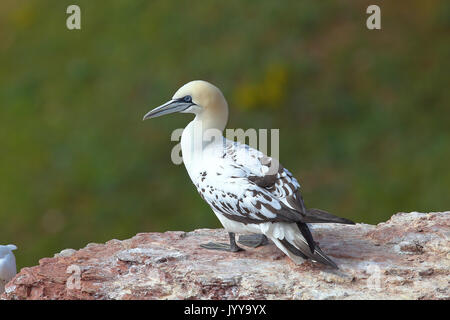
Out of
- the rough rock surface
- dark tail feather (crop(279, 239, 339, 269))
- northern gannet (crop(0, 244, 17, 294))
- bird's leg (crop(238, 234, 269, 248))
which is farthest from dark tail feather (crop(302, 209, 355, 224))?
northern gannet (crop(0, 244, 17, 294))

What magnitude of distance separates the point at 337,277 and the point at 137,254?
1180mm

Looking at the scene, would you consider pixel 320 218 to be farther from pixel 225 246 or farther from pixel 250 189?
pixel 225 246

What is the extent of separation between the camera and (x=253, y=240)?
15.8 feet

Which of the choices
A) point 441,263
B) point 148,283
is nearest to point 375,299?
point 441,263

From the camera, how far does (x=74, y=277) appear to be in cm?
454

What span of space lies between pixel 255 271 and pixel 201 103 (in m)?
1.02

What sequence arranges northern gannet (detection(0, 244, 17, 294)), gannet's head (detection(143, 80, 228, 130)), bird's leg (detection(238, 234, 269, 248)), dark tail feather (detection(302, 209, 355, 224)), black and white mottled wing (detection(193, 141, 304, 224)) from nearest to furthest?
dark tail feather (detection(302, 209, 355, 224)) < black and white mottled wing (detection(193, 141, 304, 224)) < gannet's head (detection(143, 80, 228, 130)) < bird's leg (detection(238, 234, 269, 248)) < northern gannet (detection(0, 244, 17, 294))

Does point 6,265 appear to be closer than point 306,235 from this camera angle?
No

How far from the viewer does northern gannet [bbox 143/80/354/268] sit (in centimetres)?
425

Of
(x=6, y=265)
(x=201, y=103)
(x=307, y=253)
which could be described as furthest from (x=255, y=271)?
(x=6, y=265)

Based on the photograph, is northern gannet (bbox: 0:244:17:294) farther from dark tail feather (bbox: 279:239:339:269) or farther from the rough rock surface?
dark tail feather (bbox: 279:239:339:269)

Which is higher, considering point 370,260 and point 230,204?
point 230,204

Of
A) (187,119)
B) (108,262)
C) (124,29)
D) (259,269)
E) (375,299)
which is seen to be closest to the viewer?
(375,299)

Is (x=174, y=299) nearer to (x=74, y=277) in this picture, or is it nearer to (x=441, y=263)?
(x=74, y=277)
